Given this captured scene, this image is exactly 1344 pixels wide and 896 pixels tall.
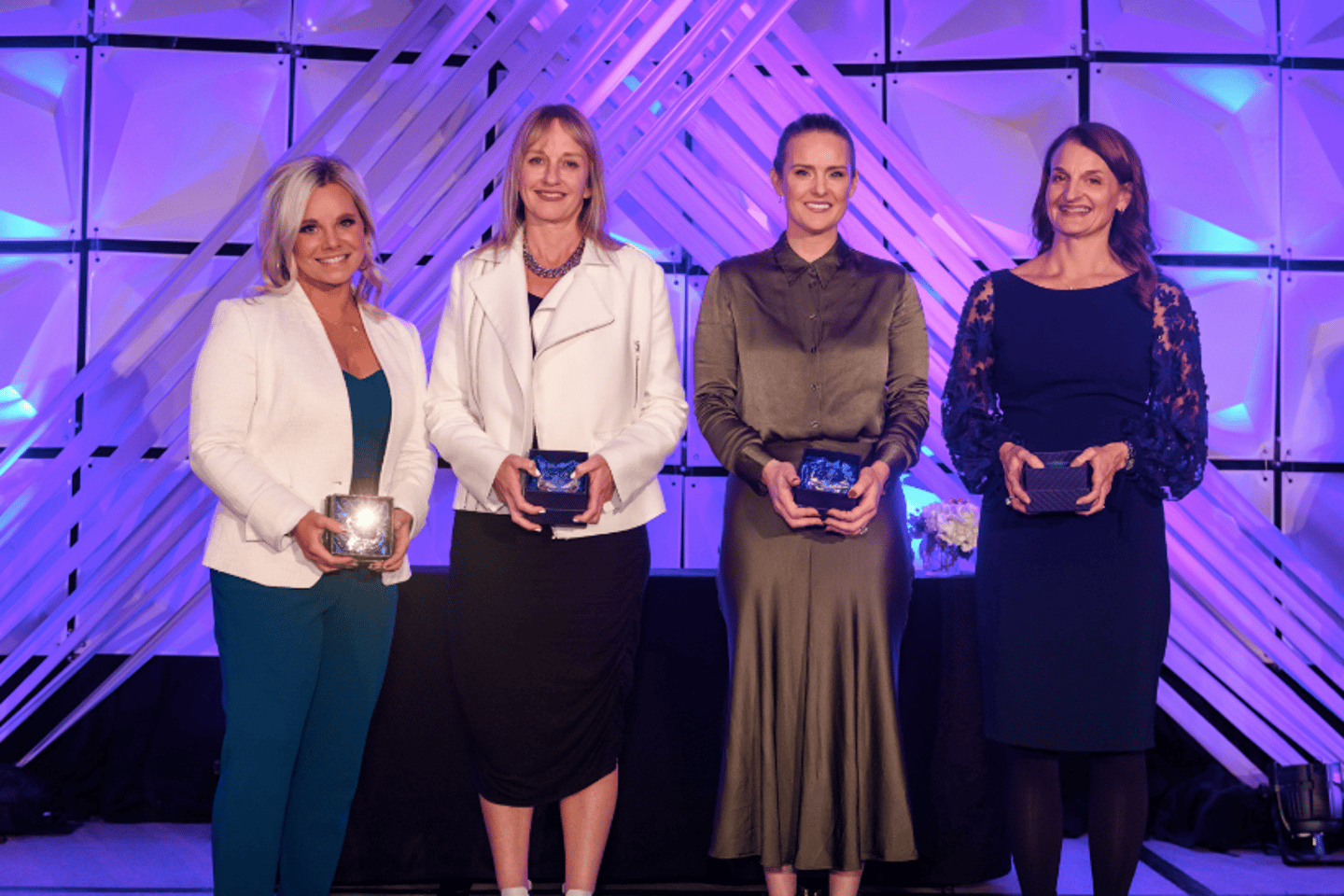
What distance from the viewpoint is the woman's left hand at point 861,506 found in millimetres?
2180

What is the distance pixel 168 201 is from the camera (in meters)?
4.18

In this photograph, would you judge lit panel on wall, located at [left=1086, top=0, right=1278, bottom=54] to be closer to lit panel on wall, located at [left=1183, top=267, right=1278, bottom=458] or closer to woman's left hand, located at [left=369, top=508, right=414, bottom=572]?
lit panel on wall, located at [left=1183, top=267, right=1278, bottom=458]

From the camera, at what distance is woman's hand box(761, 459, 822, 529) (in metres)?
2.17

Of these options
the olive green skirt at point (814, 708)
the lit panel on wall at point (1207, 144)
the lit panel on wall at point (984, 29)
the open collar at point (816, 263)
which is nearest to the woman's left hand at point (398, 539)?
the olive green skirt at point (814, 708)

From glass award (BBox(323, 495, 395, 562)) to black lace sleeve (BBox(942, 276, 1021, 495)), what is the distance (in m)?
1.23

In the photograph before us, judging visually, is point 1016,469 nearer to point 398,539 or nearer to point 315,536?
point 398,539

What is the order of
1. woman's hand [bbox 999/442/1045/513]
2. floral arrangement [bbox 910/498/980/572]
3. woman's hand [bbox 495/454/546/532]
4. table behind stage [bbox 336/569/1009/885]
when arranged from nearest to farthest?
woman's hand [bbox 495/454/546/532] < woman's hand [bbox 999/442/1045/513] < table behind stage [bbox 336/569/1009/885] < floral arrangement [bbox 910/498/980/572]

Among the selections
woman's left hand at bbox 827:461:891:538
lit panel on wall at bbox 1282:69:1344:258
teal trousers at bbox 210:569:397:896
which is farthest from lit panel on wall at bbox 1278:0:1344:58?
teal trousers at bbox 210:569:397:896

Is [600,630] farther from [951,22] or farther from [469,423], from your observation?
[951,22]

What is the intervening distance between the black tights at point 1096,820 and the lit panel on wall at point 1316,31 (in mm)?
3210

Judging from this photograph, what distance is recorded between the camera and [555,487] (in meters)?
2.09

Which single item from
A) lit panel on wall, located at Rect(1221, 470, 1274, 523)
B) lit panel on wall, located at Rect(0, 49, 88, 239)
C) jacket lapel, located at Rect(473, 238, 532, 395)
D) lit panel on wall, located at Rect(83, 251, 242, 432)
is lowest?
lit panel on wall, located at Rect(1221, 470, 1274, 523)

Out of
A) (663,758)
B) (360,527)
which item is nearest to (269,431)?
(360,527)

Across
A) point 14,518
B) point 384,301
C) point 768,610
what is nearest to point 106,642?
point 14,518
